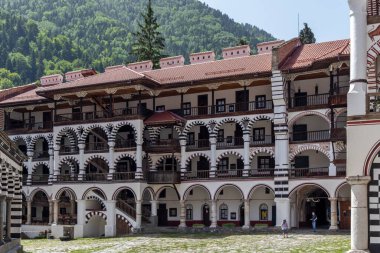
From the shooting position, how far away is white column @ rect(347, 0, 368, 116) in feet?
61.4

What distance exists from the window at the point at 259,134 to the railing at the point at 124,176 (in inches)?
362

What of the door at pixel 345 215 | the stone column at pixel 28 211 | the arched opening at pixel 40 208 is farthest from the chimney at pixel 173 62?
the door at pixel 345 215

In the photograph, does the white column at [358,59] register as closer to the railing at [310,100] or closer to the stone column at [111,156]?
the railing at [310,100]

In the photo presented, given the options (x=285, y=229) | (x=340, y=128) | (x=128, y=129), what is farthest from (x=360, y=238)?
(x=128, y=129)

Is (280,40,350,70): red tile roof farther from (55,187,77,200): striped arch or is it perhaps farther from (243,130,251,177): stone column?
(55,187,77,200): striped arch

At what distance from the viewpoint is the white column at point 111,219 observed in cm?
4728

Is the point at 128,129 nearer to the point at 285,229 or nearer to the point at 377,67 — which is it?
the point at 285,229

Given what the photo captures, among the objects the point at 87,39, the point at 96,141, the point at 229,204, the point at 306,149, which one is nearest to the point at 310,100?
the point at 306,149

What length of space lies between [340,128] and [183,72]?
1399 cm

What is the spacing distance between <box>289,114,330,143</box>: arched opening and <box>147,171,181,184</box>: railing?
28.6 feet

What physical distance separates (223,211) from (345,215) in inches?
367

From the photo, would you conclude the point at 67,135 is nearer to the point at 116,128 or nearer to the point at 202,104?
the point at 116,128

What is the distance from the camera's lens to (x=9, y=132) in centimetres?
5616

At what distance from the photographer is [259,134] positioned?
155 ft
